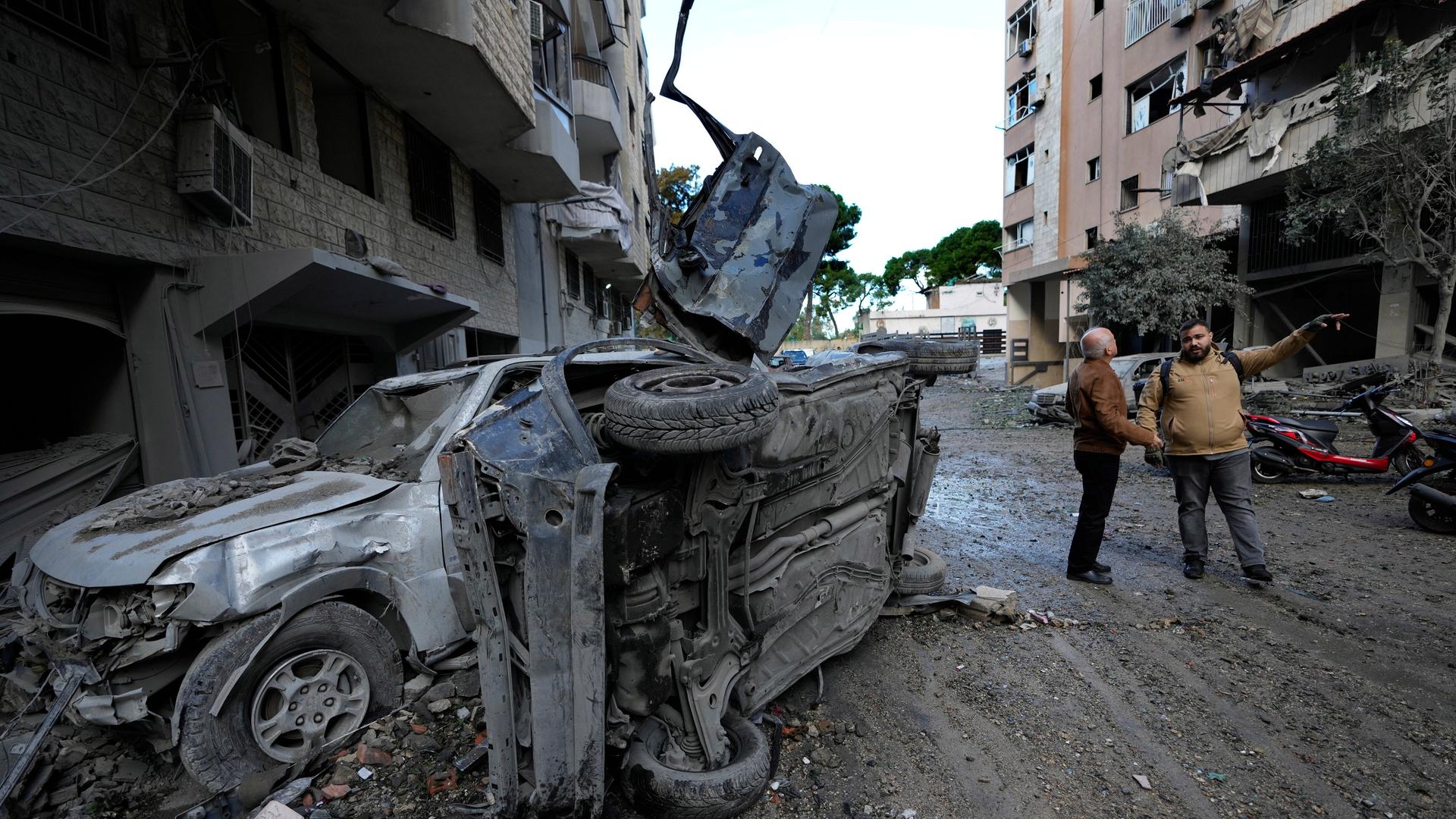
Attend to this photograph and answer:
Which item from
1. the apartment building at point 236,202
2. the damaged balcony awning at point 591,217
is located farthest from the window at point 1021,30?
the apartment building at point 236,202

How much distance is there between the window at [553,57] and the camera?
10.8 meters

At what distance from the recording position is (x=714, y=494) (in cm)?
210

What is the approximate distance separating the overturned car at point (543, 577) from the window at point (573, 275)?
13.5 m

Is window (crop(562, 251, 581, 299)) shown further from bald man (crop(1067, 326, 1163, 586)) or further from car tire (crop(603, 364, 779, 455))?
car tire (crop(603, 364, 779, 455))

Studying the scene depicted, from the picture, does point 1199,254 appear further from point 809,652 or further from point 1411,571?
point 809,652

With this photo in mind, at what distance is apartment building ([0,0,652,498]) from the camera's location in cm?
389

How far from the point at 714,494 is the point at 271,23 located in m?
7.26

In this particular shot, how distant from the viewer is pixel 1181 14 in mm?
15867

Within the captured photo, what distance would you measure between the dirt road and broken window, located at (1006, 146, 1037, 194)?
23.2 meters

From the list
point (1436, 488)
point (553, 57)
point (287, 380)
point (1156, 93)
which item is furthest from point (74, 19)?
point (1156, 93)

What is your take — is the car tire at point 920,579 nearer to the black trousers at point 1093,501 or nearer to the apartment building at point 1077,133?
the black trousers at point 1093,501

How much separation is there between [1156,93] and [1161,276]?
8.07m

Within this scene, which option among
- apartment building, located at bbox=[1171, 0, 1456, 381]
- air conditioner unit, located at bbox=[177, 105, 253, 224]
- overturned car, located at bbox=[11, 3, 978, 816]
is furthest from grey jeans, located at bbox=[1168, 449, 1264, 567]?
apartment building, located at bbox=[1171, 0, 1456, 381]

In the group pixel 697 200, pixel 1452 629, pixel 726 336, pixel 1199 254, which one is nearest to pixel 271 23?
pixel 697 200
